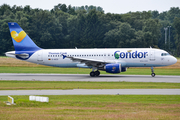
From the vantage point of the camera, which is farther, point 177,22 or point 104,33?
point 177,22

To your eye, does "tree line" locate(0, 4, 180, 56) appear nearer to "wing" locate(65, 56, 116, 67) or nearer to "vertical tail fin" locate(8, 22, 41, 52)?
"vertical tail fin" locate(8, 22, 41, 52)

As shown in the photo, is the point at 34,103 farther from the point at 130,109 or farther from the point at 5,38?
the point at 5,38

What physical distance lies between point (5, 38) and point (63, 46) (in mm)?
21191

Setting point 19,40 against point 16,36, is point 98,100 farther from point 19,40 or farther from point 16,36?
point 16,36

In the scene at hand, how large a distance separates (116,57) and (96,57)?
3.01 m

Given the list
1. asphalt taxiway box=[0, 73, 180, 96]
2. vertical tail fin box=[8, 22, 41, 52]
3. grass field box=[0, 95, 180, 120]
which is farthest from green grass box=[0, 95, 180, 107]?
vertical tail fin box=[8, 22, 41, 52]

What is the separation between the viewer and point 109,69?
37.0 metres

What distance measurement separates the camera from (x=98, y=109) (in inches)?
598

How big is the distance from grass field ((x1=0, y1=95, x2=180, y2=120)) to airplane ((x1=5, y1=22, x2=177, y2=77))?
19.8m

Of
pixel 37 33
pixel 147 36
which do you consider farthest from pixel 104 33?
pixel 37 33

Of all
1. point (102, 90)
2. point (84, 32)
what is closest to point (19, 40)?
point (102, 90)

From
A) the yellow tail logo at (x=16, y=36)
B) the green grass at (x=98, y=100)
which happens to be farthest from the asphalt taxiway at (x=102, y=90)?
the yellow tail logo at (x=16, y=36)

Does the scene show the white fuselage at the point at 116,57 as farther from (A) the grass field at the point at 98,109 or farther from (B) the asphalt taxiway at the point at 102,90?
(A) the grass field at the point at 98,109

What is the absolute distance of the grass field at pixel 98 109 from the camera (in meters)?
13.3
